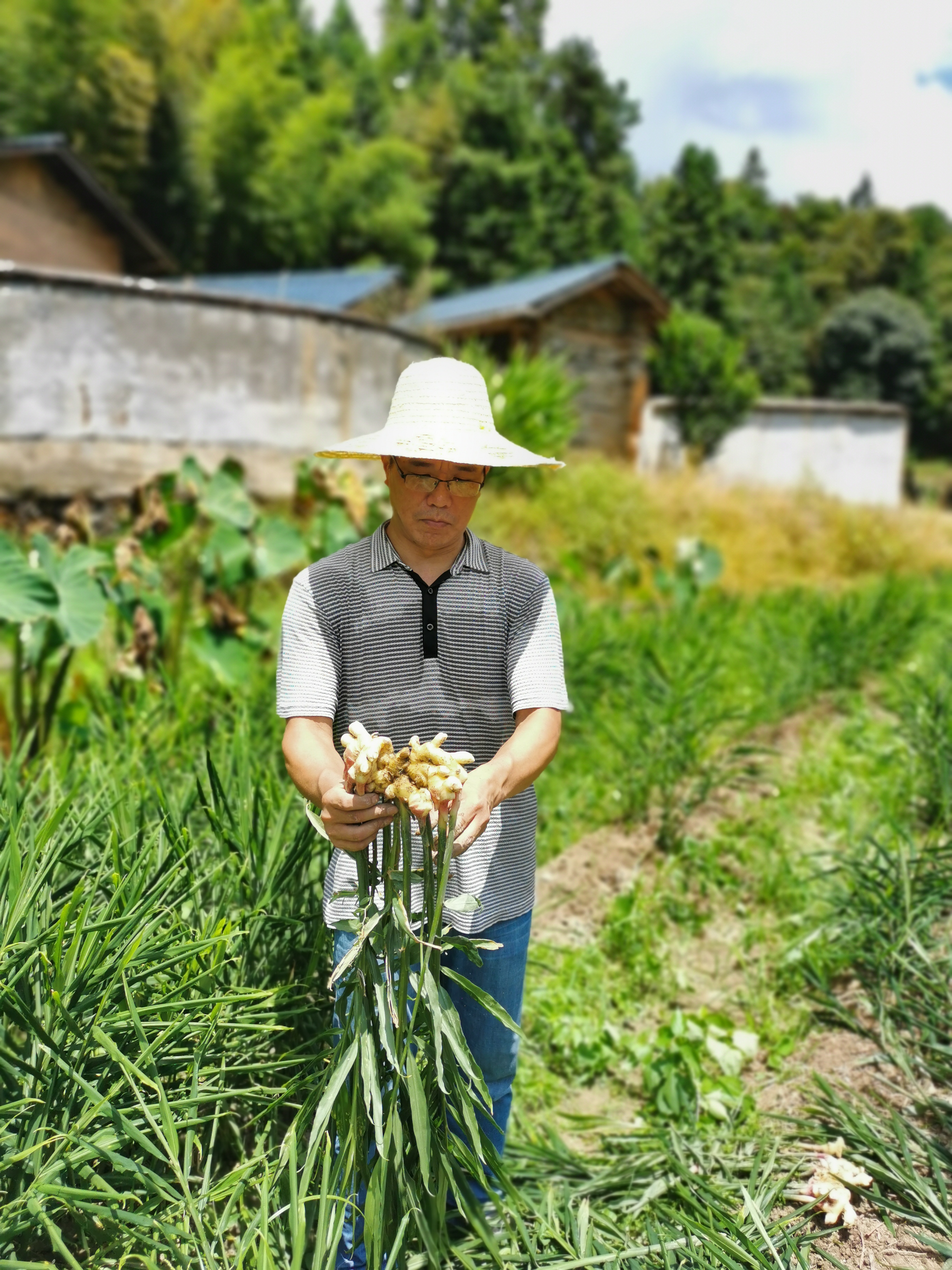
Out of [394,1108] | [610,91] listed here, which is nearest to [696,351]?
[394,1108]

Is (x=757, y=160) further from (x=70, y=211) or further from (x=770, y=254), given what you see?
(x=70, y=211)

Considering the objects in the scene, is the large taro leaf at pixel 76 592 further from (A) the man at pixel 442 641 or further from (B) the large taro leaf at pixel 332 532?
(A) the man at pixel 442 641

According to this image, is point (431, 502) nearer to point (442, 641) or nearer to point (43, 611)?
point (442, 641)

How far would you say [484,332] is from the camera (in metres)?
15.6

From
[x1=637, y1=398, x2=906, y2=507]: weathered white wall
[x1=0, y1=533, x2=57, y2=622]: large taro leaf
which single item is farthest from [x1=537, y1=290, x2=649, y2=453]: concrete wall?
[x1=0, y1=533, x2=57, y2=622]: large taro leaf

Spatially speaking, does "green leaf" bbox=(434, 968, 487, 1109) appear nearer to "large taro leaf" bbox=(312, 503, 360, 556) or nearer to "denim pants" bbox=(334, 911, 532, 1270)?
"denim pants" bbox=(334, 911, 532, 1270)

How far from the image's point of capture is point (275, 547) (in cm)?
419

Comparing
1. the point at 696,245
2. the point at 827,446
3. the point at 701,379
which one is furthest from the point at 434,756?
the point at 696,245

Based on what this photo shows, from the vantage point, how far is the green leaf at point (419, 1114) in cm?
156

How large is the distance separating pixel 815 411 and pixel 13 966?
65.2 ft

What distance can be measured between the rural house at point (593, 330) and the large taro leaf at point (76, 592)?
11948mm

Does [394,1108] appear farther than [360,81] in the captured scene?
No

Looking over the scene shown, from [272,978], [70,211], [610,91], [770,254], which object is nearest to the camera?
[272,978]

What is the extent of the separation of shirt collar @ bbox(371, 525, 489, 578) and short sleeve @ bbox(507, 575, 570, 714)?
109 mm
